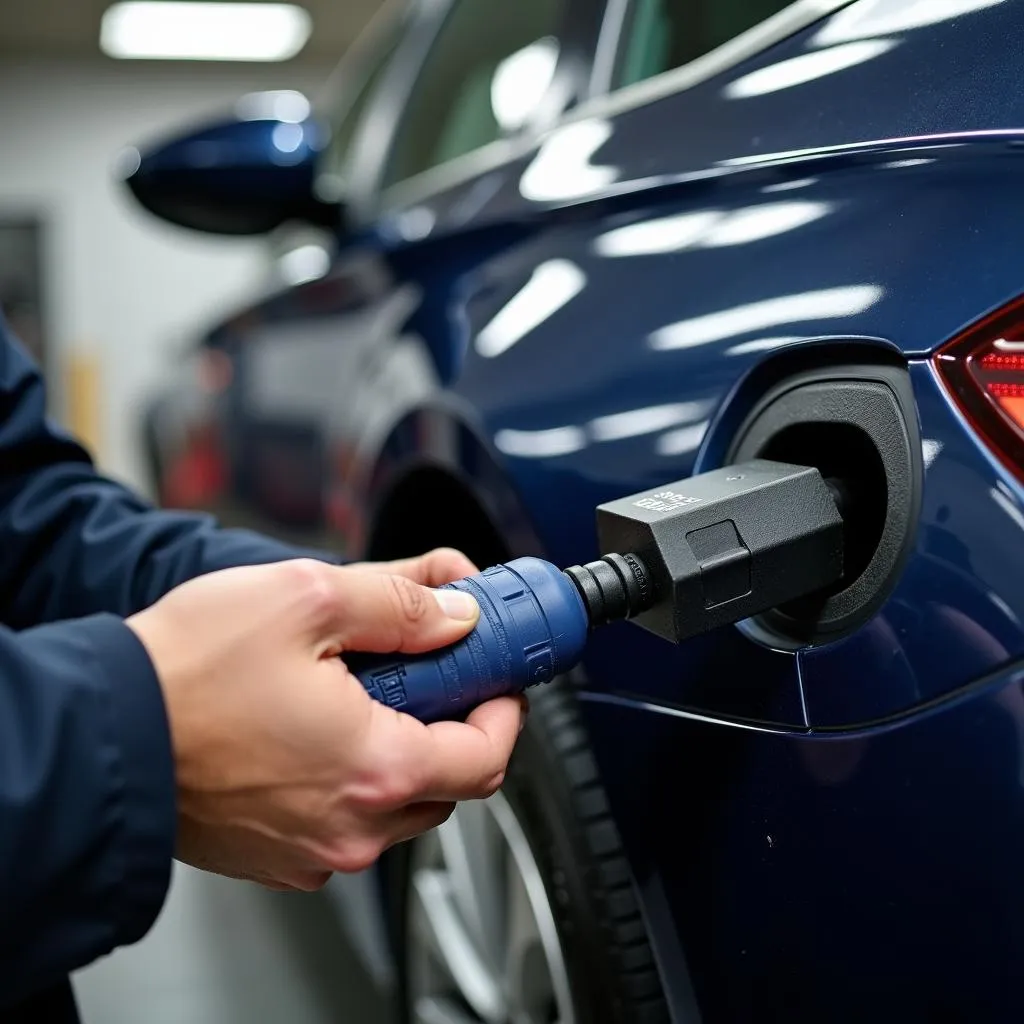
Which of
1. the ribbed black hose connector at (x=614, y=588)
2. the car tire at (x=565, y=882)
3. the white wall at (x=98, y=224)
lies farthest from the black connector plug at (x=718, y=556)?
the white wall at (x=98, y=224)

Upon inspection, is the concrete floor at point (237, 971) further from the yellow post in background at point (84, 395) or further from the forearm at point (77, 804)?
the yellow post in background at point (84, 395)

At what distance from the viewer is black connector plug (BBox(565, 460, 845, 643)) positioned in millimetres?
570

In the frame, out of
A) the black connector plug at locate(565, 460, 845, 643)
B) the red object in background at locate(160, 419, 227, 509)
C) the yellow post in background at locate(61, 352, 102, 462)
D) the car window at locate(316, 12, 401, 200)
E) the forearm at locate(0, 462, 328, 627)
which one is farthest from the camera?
the yellow post in background at locate(61, 352, 102, 462)

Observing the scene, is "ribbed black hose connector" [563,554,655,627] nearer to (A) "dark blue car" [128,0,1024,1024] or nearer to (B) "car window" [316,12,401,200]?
(A) "dark blue car" [128,0,1024,1024]

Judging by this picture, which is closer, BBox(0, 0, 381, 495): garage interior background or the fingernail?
the fingernail

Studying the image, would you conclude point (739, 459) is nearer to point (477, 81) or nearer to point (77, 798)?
point (77, 798)

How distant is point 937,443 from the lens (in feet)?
1.75

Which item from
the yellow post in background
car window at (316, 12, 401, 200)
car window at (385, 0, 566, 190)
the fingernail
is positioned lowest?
the fingernail

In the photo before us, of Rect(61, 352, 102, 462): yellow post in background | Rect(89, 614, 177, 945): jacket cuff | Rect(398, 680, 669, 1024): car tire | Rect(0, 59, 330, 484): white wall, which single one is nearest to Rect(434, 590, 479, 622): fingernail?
Rect(89, 614, 177, 945): jacket cuff

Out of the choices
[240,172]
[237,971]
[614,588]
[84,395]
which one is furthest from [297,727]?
[84,395]

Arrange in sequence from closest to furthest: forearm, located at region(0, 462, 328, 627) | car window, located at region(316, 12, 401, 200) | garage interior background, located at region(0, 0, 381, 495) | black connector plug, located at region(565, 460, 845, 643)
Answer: black connector plug, located at region(565, 460, 845, 643)
forearm, located at region(0, 462, 328, 627)
car window, located at region(316, 12, 401, 200)
garage interior background, located at region(0, 0, 381, 495)

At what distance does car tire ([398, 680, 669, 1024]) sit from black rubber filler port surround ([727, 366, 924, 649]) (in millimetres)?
205

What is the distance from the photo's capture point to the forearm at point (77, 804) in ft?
1.50

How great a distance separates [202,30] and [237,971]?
21.4 feet
